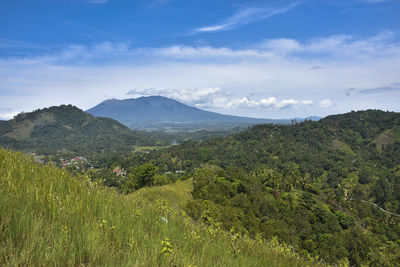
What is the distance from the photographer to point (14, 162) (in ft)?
10.6

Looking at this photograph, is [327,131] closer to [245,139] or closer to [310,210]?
[245,139]

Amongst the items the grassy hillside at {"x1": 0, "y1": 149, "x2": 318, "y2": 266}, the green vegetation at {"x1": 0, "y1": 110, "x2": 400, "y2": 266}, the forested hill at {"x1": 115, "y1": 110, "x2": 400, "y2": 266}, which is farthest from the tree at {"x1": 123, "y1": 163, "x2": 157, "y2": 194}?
the grassy hillside at {"x1": 0, "y1": 149, "x2": 318, "y2": 266}

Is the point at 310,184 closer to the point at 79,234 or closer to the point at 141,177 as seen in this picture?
the point at 141,177

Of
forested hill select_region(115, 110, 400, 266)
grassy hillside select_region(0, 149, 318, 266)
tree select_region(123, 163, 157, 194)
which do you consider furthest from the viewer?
tree select_region(123, 163, 157, 194)

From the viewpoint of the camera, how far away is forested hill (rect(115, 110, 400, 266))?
40.9 metres

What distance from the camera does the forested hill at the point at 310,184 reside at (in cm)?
4094

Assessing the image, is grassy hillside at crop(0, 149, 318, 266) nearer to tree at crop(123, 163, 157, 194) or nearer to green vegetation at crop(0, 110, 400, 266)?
green vegetation at crop(0, 110, 400, 266)

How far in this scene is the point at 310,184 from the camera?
287ft

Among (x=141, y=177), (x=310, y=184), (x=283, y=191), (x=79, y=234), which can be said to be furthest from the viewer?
(x=310, y=184)

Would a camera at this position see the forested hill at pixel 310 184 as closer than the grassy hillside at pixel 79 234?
No

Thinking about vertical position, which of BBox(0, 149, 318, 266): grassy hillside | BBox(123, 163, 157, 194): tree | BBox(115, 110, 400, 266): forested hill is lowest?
BBox(115, 110, 400, 266): forested hill

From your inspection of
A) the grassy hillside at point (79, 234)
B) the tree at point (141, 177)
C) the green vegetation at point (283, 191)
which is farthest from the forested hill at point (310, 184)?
the tree at point (141, 177)

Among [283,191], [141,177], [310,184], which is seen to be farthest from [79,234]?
[310,184]

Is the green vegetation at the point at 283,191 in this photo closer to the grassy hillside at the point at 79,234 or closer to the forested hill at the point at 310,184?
the grassy hillside at the point at 79,234
